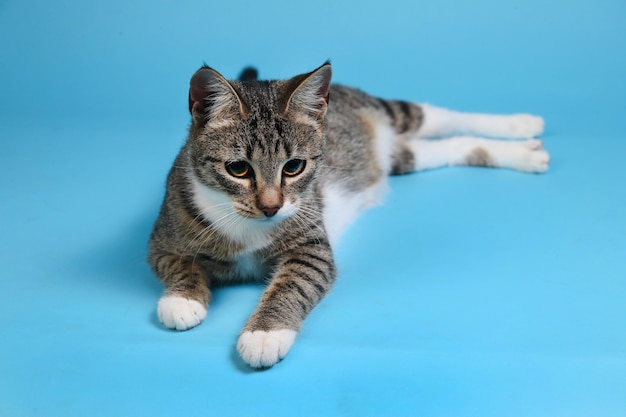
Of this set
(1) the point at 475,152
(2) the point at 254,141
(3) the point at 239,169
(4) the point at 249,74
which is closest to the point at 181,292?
(3) the point at 239,169

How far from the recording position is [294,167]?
230 cm

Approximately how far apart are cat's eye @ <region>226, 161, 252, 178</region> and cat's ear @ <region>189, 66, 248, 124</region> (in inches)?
5.8

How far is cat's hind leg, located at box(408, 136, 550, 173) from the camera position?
3402 mm

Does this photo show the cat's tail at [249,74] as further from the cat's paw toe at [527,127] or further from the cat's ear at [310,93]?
the cat's paw toe at [527,127]

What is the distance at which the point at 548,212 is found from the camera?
Answer: 3.01 meters

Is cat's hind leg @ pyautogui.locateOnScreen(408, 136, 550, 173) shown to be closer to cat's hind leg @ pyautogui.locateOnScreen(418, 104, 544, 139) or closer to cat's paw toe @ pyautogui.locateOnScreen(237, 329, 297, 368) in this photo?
cat's hind leg @ pyautogui.locateOnScreen(418, 104, 544, 139)

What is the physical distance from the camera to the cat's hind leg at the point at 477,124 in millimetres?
3652

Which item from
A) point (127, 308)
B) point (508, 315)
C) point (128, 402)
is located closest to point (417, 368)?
point (508, 315)

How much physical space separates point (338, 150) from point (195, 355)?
1.30m

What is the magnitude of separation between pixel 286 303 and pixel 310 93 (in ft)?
2.28

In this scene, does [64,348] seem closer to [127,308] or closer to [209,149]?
[127,308]

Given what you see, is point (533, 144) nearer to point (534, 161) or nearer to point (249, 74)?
point (534, 161)

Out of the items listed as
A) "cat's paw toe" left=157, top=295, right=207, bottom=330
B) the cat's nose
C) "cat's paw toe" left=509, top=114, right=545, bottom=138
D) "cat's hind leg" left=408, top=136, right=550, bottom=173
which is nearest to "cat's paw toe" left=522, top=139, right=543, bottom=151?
"cat's hind leg" left=408, top=136, right=550, bottom=173

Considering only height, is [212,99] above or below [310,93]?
below
